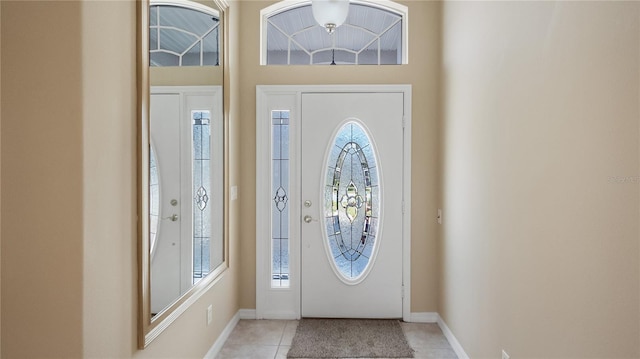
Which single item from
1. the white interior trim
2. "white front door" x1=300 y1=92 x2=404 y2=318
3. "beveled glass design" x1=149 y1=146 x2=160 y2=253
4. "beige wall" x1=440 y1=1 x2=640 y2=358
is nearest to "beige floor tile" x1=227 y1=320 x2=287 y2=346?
"white front door" x1=300 y1=92 x2=404 y2=318

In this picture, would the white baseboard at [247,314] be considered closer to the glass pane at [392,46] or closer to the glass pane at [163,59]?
the glass pane at [163,59]

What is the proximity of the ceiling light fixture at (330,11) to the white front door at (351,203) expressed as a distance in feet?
2.54

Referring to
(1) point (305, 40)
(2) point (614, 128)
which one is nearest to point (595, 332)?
(2) point (614, 128)

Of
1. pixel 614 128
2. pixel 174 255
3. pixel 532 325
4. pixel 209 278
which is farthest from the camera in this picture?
pixel 209 278

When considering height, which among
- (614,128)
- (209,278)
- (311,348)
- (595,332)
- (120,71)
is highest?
(120,71)

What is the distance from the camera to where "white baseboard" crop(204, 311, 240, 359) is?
8.73 feet

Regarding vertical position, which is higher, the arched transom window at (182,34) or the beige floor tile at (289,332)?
the arched transom window at (182,34)

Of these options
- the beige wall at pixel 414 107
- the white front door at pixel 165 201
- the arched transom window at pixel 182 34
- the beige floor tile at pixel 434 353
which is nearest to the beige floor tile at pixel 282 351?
the beige wall at pixel 414 107

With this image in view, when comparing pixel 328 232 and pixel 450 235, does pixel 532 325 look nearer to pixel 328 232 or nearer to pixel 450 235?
pixel 450 235

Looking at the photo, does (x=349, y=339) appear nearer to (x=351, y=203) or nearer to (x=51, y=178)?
(x=351, y=203)

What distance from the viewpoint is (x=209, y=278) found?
8.47 feet

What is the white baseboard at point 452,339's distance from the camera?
2.67 metres

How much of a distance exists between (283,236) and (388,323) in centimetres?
112

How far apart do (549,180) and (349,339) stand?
1948mm
